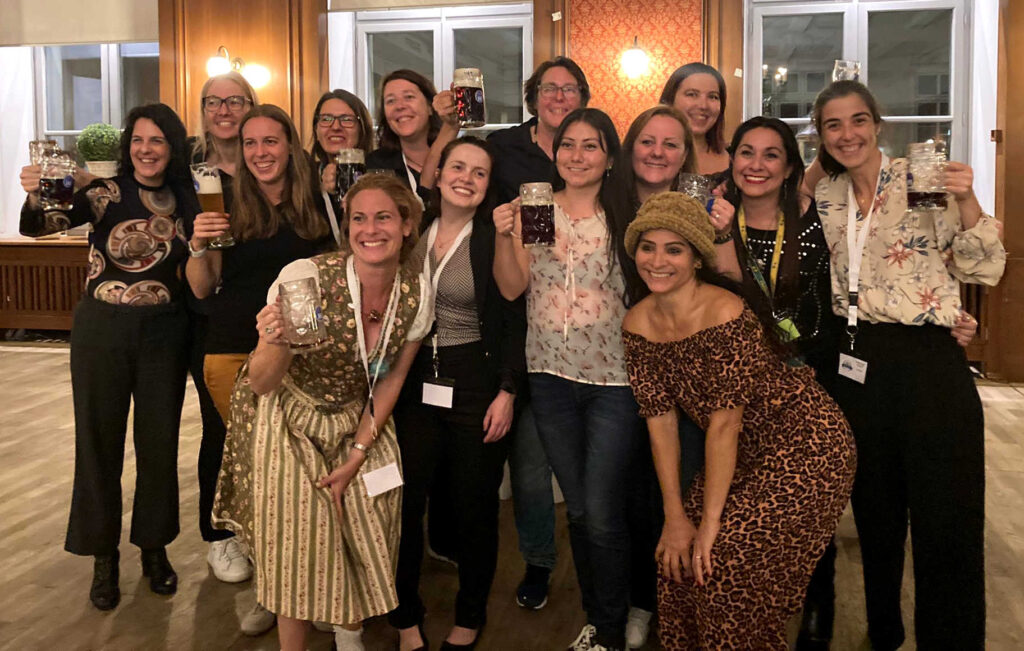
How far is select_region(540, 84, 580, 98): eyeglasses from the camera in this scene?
117 inches

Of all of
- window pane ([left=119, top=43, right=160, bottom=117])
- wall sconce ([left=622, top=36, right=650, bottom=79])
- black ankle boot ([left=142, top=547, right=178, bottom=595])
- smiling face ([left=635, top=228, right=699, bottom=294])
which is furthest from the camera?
window pane ([left=119, top=43, right=160, bottom=117])

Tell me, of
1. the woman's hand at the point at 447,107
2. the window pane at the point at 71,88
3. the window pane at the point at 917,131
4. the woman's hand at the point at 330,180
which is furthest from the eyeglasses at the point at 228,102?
the window pane at the point at 71,88

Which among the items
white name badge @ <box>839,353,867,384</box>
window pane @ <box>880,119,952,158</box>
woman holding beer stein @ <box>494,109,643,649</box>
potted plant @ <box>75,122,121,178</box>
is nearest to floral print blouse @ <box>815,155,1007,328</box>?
white name badge @ <box>839,353,867,384</box>

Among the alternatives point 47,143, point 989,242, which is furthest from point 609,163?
point 47,143

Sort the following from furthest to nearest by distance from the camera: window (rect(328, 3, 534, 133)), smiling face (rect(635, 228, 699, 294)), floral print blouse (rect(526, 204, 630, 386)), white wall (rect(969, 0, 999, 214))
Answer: window (rect(328, 3, 534, 133)) < white wall (rect(969, 0, 999, 214)) < floral print blouse (rect(526, 204, 630, 386)) < smiling face (rect(635, 228, 699, 294))

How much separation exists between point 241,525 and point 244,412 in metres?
0.32

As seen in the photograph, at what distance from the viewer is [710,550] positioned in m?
2.11

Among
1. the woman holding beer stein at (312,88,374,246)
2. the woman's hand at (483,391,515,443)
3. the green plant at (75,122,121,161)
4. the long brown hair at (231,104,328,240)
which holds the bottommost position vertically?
the woman's hand at (483,391,515,443)

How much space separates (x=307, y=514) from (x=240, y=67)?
652 centimetres

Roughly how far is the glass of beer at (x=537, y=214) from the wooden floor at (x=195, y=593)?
126 cm

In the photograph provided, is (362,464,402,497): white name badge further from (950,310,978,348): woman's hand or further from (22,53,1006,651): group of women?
(950,310,978,348): woman's hand

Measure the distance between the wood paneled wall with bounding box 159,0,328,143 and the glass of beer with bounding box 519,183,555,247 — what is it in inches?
236

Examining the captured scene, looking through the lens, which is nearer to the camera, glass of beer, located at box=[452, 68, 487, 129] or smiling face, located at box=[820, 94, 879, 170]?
smiling face, located at box=[820, 94, 879, 170]

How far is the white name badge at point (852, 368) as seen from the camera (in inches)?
89.6
